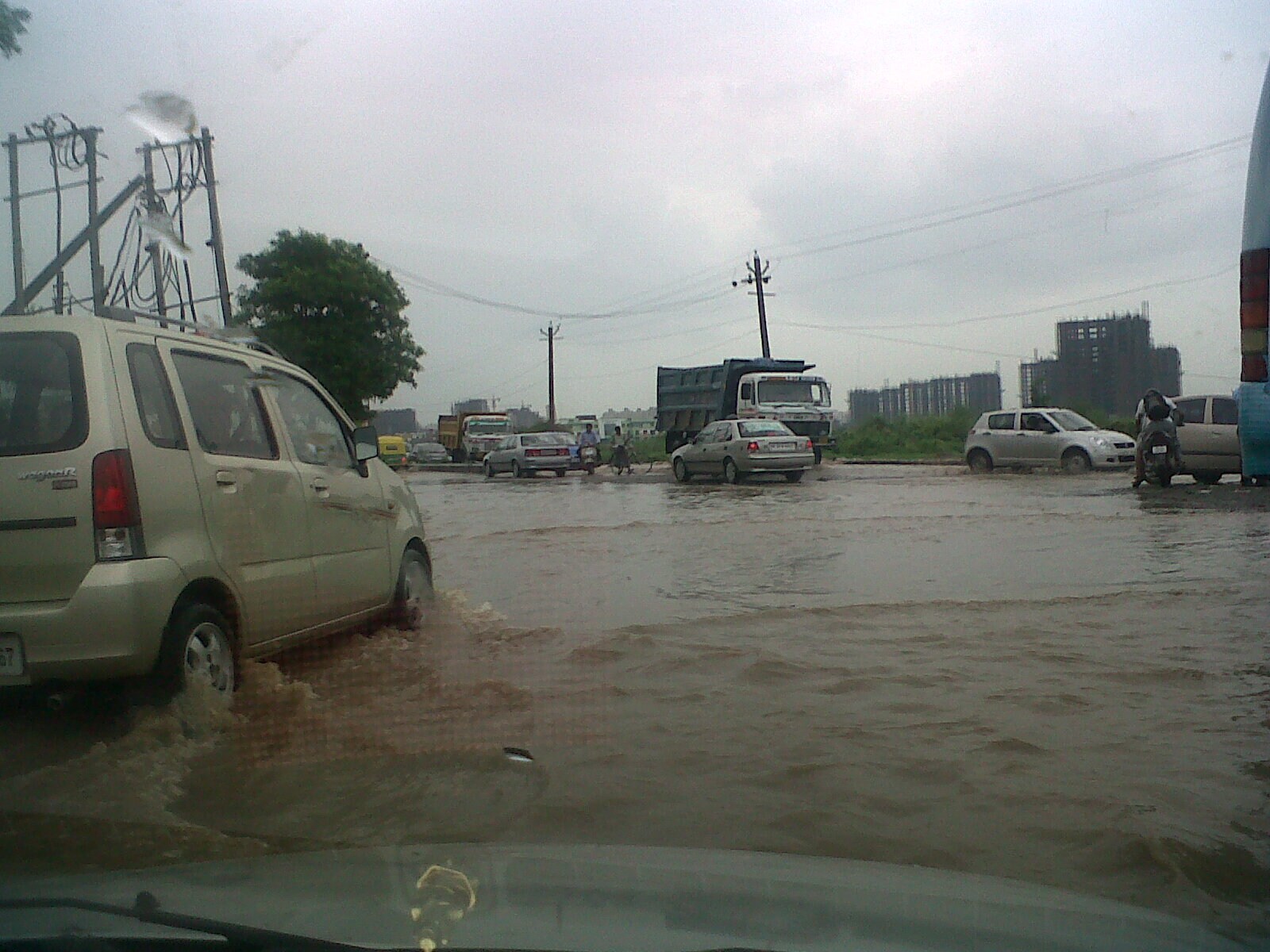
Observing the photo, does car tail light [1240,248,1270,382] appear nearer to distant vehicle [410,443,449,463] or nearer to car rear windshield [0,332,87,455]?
car rear windshield [0,332,87,455]

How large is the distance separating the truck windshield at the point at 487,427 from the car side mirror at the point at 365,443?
36.8 m

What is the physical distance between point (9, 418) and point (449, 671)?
8.06ft

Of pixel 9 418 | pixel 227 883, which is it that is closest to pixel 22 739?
pixel 9 418

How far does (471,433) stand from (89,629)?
3906 centimetres

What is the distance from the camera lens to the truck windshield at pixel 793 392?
28844 mm

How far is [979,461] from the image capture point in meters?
23.2

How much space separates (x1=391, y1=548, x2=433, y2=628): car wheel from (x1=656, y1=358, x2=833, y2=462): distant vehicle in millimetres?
21422

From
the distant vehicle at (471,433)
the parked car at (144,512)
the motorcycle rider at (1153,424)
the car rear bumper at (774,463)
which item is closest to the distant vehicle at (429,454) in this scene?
the distant vehicle at (471,433)

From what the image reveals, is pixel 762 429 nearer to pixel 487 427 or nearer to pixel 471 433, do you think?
pixel 471 433

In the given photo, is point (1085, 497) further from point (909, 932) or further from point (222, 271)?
point (909, 932)

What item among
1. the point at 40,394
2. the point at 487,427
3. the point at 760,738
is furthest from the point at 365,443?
the point at 487,427

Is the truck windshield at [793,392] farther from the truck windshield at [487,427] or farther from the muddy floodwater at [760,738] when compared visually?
the muddy floodwater at [760,738]

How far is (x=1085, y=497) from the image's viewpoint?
15.6 metres

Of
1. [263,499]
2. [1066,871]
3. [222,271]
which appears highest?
[222,271]
